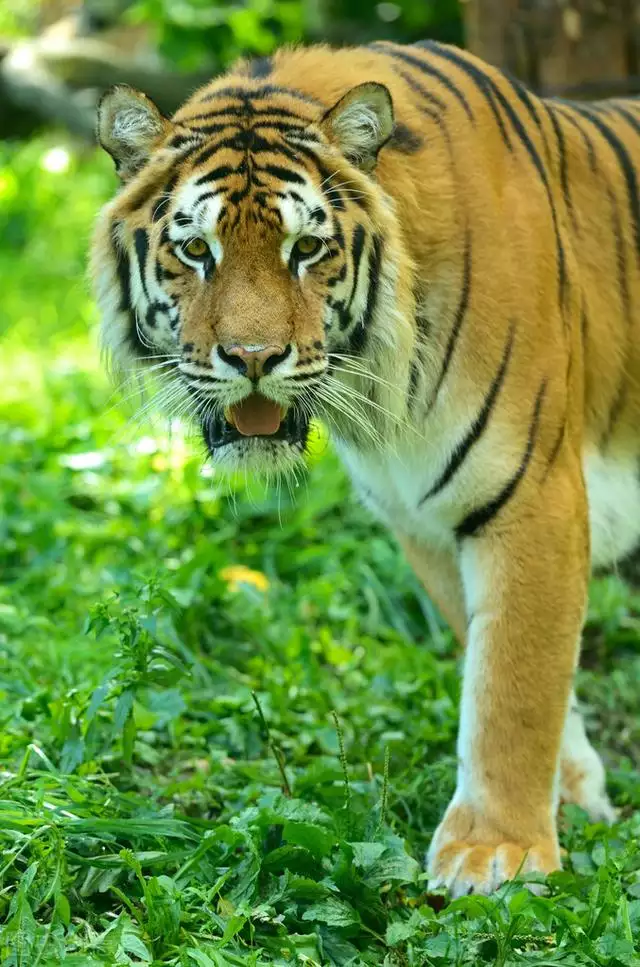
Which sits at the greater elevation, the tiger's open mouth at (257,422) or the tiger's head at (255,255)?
the tiger's head at (255,255)

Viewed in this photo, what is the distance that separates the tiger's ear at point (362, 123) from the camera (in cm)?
271

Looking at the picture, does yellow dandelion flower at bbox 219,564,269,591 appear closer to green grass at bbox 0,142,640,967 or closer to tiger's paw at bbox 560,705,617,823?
green grass at bbox 0,142,640,967

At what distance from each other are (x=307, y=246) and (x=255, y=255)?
4.9 inches

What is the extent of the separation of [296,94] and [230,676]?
1.65 meters

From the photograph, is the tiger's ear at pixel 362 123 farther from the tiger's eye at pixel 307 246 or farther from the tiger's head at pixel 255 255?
the tiger's eye at pixel 307 246

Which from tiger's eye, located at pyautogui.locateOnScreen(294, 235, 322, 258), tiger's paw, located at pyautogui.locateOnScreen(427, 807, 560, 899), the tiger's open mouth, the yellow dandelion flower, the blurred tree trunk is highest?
the blurred tree trunk

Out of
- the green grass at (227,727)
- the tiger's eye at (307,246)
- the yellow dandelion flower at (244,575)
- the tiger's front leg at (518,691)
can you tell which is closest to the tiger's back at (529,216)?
the tiger's eye at (307,246)

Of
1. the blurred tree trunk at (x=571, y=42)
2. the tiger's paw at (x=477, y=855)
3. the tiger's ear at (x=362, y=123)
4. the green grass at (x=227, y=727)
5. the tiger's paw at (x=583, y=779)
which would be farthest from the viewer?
the blurred tree trunk at (x=571, y=42)

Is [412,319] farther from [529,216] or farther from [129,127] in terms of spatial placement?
[129,127]

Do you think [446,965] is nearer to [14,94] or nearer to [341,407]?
[341,407]

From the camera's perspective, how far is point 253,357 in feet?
8.54

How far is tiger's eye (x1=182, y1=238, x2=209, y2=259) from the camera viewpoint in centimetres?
272

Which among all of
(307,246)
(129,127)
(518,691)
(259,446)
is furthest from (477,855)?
(129,127)

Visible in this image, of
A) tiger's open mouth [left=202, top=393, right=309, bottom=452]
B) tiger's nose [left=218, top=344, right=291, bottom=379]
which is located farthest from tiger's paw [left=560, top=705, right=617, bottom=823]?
tiger's nose [left=218, top=344, right=291, bottom=379]
